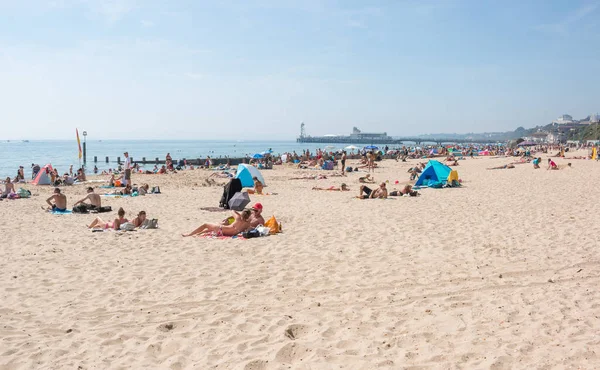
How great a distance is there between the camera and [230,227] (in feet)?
28.7

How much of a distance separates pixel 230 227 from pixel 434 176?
1150 cm

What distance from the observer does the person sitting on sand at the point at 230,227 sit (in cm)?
876

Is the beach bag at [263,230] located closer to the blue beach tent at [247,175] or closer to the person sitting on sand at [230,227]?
the person sitting on sand at [230,227]

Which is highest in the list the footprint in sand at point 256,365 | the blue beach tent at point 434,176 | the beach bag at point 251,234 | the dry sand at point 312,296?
the blue beach tent at point 434,176

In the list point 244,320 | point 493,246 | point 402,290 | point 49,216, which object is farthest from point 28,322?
point 49,216

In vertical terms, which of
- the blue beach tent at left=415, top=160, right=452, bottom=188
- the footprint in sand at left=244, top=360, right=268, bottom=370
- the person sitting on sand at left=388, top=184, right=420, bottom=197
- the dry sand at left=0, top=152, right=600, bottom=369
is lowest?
the footprint in sand at left=244, top=360, right=268, bottom=370

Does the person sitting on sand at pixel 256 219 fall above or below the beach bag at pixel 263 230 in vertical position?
above

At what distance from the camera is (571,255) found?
6879 mm

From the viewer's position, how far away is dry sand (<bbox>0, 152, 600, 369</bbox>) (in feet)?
12.8

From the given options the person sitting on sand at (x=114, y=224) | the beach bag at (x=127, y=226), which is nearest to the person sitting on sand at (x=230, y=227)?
the beach bag at (x=127, y=226)

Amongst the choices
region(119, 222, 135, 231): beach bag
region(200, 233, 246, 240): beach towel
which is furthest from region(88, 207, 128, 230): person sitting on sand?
region(200, 233, 246, 240): beach towel

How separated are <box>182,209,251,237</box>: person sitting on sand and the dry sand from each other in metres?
0.41

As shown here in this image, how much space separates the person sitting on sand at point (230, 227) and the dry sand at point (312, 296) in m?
0.41

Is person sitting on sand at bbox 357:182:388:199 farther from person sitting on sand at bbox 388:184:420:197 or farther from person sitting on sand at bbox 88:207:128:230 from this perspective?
person sitting on sand at bbox 88:207:128:230
